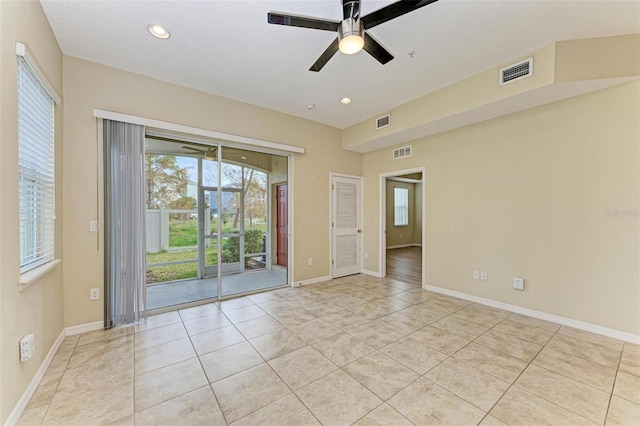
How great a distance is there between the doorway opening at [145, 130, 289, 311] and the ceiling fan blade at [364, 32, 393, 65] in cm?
265

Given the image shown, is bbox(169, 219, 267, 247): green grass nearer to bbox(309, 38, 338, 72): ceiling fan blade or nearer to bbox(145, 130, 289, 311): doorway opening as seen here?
bbox(145, 130, 289, 311): doorway opening

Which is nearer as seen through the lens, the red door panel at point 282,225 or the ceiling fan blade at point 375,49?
the ceiling fan blade at point 375,49

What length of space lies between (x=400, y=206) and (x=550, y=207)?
654cm

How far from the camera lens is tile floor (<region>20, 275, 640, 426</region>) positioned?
1.68 meters

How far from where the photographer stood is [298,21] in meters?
1.83

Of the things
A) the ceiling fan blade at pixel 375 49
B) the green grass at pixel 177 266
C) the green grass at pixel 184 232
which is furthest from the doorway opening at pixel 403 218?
the ceiling fan blade at pixel 375 49

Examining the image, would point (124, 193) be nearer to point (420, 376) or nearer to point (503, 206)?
point (420, 376)

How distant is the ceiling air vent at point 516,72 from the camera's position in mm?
2705

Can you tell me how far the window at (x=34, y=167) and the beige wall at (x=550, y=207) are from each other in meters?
4.83

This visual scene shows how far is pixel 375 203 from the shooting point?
17.5 ft

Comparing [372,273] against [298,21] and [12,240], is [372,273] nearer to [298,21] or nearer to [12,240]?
[298,21]

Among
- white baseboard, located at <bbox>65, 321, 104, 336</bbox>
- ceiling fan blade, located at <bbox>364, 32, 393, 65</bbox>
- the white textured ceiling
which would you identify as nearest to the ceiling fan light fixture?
ceiling fan blade, located at <bbox>364, 32, 393, 65</bbox>

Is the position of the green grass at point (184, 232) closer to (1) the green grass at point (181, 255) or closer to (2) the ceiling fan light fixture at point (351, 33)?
(1) the green grass at point (181, 255)

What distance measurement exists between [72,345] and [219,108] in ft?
10.8
